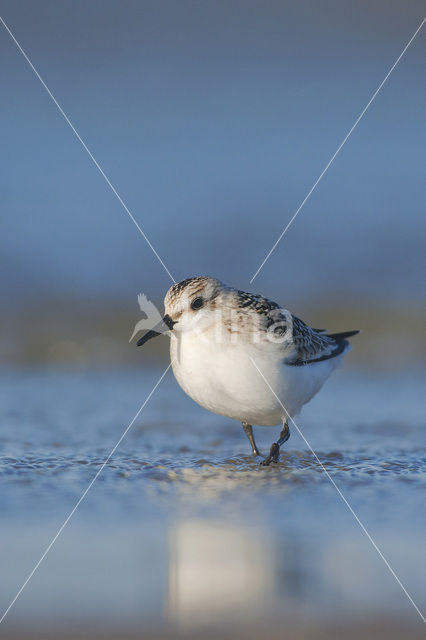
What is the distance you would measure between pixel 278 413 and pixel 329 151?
36.7ft

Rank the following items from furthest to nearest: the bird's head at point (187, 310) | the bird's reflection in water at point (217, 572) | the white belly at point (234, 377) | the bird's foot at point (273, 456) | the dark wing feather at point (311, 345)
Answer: the dark wing feather at point (311, 345) < the bird's foot at point (273, 456) < the bird's head at point (187, 310) < the white belly at point (234, 377) < the bird's reflection in water at point (217, 572)

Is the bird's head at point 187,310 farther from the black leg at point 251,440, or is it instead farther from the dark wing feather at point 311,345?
the black leg at point 251,440

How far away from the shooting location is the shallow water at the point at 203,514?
135 inches

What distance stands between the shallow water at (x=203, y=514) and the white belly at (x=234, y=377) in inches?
15.6

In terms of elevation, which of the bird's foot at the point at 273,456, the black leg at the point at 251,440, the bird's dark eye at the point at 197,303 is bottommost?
the bird's foot at the point at 273,456

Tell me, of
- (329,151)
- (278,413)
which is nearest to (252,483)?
(278,413)

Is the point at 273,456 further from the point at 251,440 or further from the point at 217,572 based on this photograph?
the point at 217,572

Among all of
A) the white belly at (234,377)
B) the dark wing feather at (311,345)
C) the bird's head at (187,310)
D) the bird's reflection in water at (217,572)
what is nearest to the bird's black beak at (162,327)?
the bird's head at (187,310)

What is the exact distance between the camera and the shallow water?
342 cm

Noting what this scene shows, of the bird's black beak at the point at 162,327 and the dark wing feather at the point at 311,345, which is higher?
the dark wing feather at the point at 311,345

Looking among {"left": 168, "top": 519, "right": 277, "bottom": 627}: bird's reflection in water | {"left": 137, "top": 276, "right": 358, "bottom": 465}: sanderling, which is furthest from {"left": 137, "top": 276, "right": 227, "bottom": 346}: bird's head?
{"left": 168, "top": 519, "right": 277, "bottom": 627}: bird's reflection in water

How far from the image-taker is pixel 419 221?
13305 millimetres

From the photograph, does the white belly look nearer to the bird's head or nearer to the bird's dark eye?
the bird's head

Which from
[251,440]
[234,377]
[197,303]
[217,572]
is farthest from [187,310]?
[217,572]
